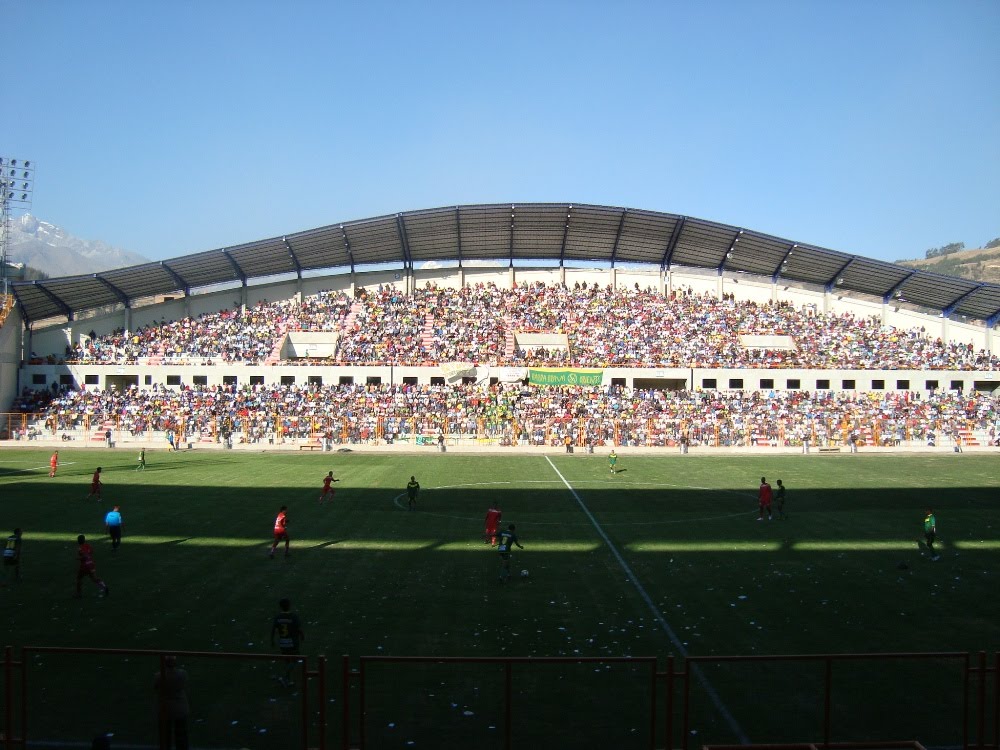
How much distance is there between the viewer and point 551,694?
988 centimetres

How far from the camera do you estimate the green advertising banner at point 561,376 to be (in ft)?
194

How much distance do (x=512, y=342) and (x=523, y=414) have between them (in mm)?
11812

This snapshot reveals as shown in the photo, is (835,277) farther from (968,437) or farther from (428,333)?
(428,333)

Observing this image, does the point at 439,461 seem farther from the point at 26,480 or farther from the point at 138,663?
the point at 138,663

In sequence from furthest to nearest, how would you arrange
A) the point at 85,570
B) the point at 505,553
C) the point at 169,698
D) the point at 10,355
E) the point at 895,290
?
the point at 895,290
the point at 10,355
the point at 505,553
the point at 85,570
the point at 169,698

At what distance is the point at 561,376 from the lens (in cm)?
5916

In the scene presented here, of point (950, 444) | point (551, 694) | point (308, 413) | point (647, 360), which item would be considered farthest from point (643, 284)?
point (551, 694)

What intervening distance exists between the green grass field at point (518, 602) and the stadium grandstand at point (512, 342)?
19251 mm

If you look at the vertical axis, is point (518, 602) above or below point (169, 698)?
below

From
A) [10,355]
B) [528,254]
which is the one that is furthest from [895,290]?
[10,355]

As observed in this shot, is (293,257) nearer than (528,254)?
Yes

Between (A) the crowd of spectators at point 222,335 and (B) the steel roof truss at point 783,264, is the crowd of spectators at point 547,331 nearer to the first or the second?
(A) the crowd of spectators at point 222,335

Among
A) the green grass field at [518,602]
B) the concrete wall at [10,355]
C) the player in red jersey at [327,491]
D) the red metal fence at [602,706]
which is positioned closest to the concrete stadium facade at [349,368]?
the concrete wall at [10,355]

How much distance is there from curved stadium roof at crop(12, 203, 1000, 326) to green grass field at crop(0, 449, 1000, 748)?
35274 millimetres
